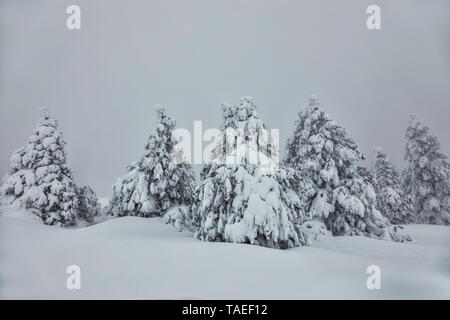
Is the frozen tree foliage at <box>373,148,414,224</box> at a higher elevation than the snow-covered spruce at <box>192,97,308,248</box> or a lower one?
lower

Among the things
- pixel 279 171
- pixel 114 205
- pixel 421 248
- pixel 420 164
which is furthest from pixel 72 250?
pixel 420 164

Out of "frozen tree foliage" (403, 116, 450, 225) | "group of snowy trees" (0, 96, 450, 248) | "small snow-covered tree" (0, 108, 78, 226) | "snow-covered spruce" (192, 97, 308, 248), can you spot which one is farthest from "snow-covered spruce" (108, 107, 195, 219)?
"frozen tree foliage" (403, 116, 450, 225)

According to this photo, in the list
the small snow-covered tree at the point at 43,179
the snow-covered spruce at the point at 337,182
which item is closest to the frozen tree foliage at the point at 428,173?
the snow-covered spruce at the point at 337,182

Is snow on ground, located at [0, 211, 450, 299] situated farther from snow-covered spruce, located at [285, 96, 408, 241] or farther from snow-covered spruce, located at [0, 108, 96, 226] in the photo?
snow-covered spruce, located at [0, 108, 96, 226]

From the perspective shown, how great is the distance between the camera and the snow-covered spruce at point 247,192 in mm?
10125

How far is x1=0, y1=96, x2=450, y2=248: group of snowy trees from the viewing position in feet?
34.6

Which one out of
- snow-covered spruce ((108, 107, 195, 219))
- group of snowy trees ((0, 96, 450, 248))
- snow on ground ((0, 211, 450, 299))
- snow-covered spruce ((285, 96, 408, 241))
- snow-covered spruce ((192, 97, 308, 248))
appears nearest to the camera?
snow on ground ((0, 211, 450, 299))

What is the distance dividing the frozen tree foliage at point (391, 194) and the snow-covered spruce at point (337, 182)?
286 inches

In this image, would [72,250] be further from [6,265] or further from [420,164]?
[420,164]

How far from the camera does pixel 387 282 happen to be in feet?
22.3

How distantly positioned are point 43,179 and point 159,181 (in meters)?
7.29

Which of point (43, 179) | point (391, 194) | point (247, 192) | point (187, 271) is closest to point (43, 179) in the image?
point (43, 179)

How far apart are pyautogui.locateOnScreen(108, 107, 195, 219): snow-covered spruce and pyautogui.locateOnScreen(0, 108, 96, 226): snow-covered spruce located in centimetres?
325
